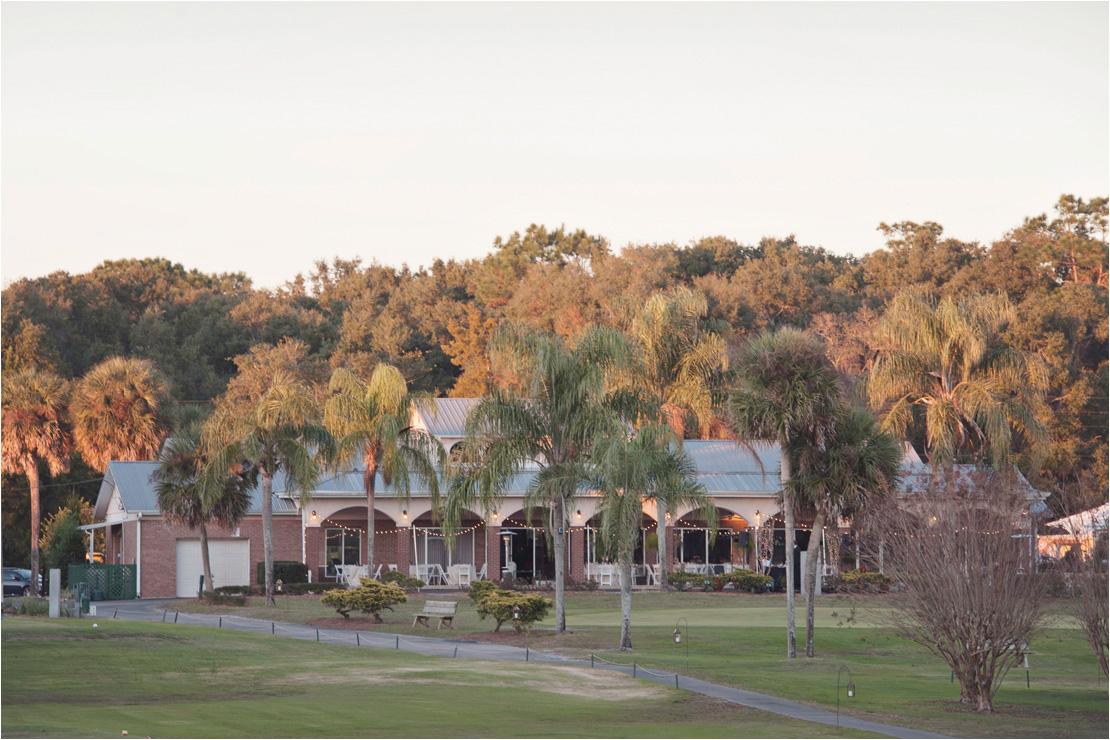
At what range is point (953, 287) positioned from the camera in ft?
215

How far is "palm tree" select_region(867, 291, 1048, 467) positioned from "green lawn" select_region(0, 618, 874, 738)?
2095 cm

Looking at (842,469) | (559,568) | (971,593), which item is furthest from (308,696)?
(842,469)

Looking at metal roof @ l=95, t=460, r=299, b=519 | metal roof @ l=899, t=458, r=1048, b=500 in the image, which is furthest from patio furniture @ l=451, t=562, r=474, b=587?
metal roof @ l=899, t=458, r=1048, b=500

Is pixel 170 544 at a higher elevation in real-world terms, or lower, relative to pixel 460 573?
higher

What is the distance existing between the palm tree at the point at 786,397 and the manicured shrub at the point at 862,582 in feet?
47.0

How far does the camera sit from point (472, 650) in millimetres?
25484

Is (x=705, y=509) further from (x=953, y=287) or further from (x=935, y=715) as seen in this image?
(x=953, y=287)

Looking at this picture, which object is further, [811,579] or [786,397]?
[811,579]

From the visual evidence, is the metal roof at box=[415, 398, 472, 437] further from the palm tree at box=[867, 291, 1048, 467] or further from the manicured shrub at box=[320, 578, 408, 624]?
the manicured shrub at box=[320, 578, 408, 624]

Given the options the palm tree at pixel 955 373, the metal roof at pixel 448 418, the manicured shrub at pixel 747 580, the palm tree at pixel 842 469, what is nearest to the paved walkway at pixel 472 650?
the palm tree at pixel 842 469

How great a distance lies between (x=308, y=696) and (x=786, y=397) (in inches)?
414

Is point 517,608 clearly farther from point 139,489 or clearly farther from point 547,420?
point 139,489

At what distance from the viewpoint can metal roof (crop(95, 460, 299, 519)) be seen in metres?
42.6

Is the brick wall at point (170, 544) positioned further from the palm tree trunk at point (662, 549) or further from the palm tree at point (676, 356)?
the palm tree at point (676, 356)
